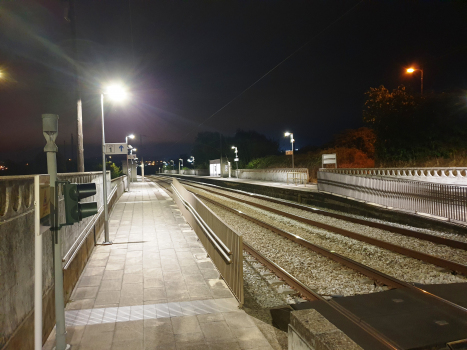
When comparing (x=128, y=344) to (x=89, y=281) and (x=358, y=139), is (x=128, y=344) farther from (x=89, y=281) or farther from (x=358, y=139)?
(x=358, y=139)

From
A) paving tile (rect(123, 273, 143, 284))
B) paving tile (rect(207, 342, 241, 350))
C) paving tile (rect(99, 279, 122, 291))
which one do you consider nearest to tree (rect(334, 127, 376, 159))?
paving tile (rect(123, 273, 143, 284))

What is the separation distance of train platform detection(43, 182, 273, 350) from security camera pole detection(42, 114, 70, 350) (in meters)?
0.36

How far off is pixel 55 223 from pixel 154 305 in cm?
241

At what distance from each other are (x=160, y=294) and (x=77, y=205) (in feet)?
8.93

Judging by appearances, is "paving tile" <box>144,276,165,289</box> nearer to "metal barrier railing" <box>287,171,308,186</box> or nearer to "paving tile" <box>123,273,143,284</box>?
"paving tile" <box>123,273,143,284</box>

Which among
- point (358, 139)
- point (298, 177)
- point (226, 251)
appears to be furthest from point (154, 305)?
point (358, 139)

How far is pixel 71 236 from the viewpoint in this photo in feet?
21.5

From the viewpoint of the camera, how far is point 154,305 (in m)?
5.33

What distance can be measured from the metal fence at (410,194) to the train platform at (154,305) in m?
8.82

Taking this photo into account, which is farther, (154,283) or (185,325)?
(154,283)

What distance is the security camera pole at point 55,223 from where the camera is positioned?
363 centimetres

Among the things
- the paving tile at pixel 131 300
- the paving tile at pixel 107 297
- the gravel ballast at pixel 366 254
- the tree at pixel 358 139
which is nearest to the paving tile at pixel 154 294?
the paving tile at pixel 131 300

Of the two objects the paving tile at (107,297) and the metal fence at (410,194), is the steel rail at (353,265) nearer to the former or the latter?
the paving tile at (107,297)

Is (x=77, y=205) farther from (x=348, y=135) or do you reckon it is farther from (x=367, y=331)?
(x=348, y=135)
